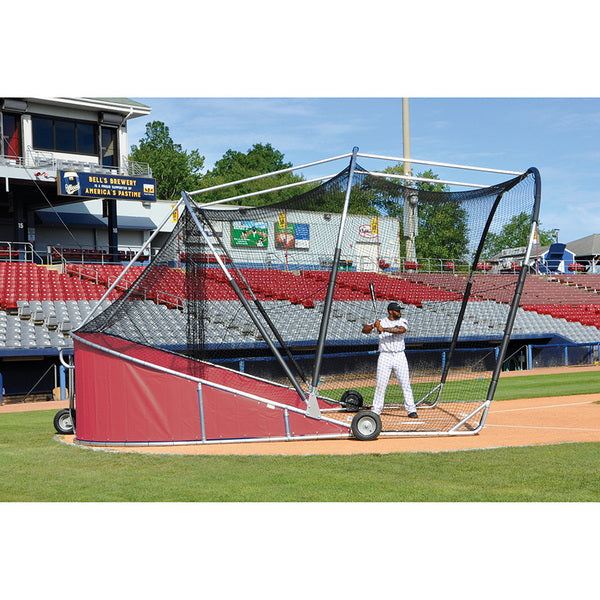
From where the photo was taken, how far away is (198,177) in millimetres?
65312

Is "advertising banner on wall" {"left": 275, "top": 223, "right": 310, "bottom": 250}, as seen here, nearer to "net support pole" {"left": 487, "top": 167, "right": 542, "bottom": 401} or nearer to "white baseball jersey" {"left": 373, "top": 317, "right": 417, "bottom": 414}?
"white baseball jersey" {"left": 373, "top": 317, "right": 417, "bottom": 414}

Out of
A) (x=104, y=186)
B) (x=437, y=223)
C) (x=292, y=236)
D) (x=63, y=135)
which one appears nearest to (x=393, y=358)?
(x=292, y=236)

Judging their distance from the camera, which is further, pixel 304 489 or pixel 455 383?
pixel 455 383

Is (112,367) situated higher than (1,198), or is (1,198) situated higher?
(1,198)

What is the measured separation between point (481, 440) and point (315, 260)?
3.92 m

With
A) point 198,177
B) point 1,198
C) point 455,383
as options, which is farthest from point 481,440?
point 198,177

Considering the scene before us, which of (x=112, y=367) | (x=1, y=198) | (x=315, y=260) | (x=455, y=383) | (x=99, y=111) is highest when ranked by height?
(x=99, y=111)

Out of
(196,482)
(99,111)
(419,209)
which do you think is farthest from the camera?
(99,111)

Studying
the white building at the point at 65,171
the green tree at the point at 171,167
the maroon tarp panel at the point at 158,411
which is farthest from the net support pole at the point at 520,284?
the green tree at the point at 171,167

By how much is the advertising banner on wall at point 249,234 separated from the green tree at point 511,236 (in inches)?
144

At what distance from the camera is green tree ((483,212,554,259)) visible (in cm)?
1047

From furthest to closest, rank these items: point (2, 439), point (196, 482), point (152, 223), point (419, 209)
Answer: point (152, 223) < point (419, 209) < point (2, 439) < point (196, 482)

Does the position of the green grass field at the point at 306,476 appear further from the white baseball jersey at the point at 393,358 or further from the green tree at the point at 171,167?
the green tree at the point at 171,167

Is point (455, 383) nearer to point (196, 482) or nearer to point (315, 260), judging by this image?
point (315, 260)
